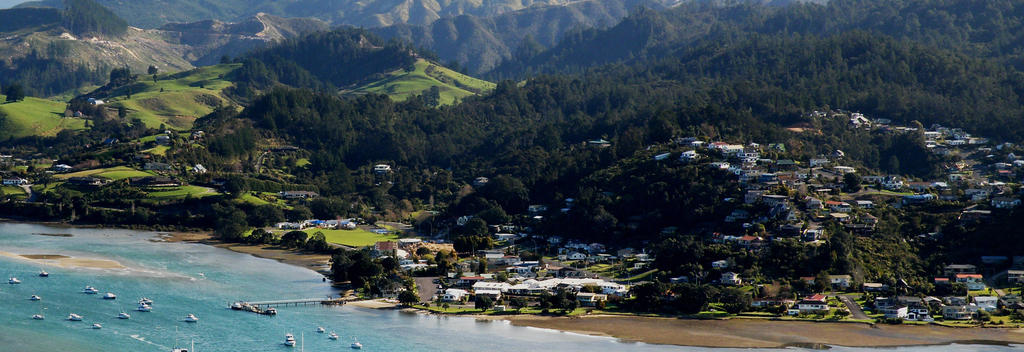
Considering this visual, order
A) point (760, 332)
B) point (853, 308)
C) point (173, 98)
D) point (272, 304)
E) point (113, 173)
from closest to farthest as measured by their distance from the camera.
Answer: point (760, 332)
point (853, 308)
point (272, 304)
point (113, 173)
point (173, 98)

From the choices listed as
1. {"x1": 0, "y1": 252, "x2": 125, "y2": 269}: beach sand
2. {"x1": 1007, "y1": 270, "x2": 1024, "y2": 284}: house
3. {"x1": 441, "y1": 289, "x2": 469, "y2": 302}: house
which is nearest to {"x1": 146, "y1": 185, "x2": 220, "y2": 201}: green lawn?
{"x1": 0, "y1": 252, "x2": 125, "y2": 269}: beach sand

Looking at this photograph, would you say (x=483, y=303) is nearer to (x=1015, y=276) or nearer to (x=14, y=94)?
(x=1015, y=276)

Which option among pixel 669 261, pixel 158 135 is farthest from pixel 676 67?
pixel 669 261

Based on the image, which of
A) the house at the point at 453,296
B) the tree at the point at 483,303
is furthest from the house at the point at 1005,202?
the house at the point at 453,296

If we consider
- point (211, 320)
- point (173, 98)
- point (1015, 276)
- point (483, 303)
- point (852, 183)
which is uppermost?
point (173, 98)

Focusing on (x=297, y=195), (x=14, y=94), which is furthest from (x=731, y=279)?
(x=14, y=94)

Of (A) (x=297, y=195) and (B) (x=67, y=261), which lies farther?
(A) (x=297, y=195)

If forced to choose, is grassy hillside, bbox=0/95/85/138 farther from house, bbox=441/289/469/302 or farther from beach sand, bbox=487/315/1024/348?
beach sand, bbox=487/315/1024/348
